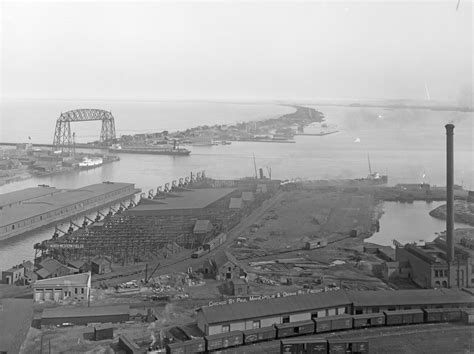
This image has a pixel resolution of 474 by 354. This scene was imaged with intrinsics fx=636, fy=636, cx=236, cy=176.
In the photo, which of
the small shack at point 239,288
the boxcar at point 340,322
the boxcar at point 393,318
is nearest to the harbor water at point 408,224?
the small shack at point 239,288

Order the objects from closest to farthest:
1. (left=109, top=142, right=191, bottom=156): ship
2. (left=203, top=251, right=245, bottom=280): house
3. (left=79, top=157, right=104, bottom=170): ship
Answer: (left=203, top=251, right=245, bottom=280): house < (left=79, top=157, right=104, bottom=170): ship < (left=109, top=142, right=191, bottom=156): ship

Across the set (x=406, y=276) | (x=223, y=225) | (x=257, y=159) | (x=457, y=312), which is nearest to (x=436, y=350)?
(x=457, y=312)

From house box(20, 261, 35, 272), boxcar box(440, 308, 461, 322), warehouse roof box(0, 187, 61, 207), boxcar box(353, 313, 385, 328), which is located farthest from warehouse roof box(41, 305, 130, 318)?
warehouse roof box(0, 187, 61, 207)

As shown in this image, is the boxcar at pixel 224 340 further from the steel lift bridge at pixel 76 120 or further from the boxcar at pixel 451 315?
the steel lift bridge at pixel 76 120

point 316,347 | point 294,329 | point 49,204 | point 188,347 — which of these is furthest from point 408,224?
point 188,347

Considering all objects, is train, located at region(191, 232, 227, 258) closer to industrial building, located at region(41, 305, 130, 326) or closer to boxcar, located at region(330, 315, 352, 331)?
industrial building, located at region(41, 305, 130, 326)

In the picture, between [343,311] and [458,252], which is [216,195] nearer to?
[458,252]

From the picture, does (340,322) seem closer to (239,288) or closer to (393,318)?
(393,318)

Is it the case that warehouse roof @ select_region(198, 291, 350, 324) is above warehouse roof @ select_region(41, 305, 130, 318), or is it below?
above
